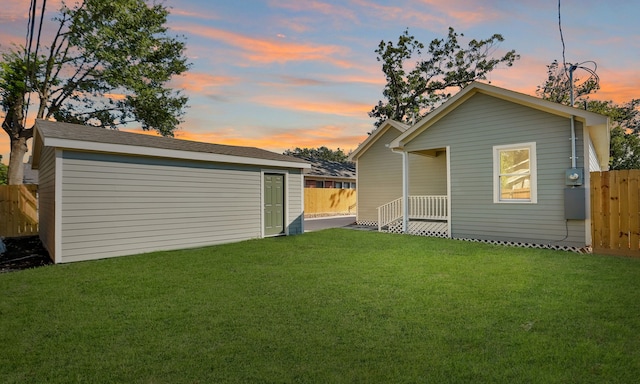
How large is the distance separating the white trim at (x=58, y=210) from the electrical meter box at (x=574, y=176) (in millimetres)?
11338

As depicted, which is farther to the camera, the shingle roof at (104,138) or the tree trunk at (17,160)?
the tree trunk at (17,160)

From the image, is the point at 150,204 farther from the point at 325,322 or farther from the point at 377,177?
the point at 377,177

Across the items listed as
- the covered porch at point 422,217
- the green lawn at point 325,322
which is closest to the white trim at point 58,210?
the green lawn at point 325,322

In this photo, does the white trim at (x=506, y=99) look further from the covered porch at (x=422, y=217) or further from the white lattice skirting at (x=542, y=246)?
the white lattice skirting at (x=542, y=246)

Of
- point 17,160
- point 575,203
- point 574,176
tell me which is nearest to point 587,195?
point 575,203

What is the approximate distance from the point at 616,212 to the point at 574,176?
110 centimetres

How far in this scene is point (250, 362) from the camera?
9.26 feet

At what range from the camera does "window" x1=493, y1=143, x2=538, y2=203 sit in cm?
912

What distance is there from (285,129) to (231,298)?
51.3ft

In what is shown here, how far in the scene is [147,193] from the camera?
8570mm

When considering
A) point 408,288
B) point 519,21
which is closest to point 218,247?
point 408,288

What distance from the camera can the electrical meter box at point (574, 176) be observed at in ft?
26.0

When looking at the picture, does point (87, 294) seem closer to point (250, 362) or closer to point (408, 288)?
point (250, 362)

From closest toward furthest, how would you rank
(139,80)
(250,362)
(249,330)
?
(250,362)
(249,330)
(139,80)
